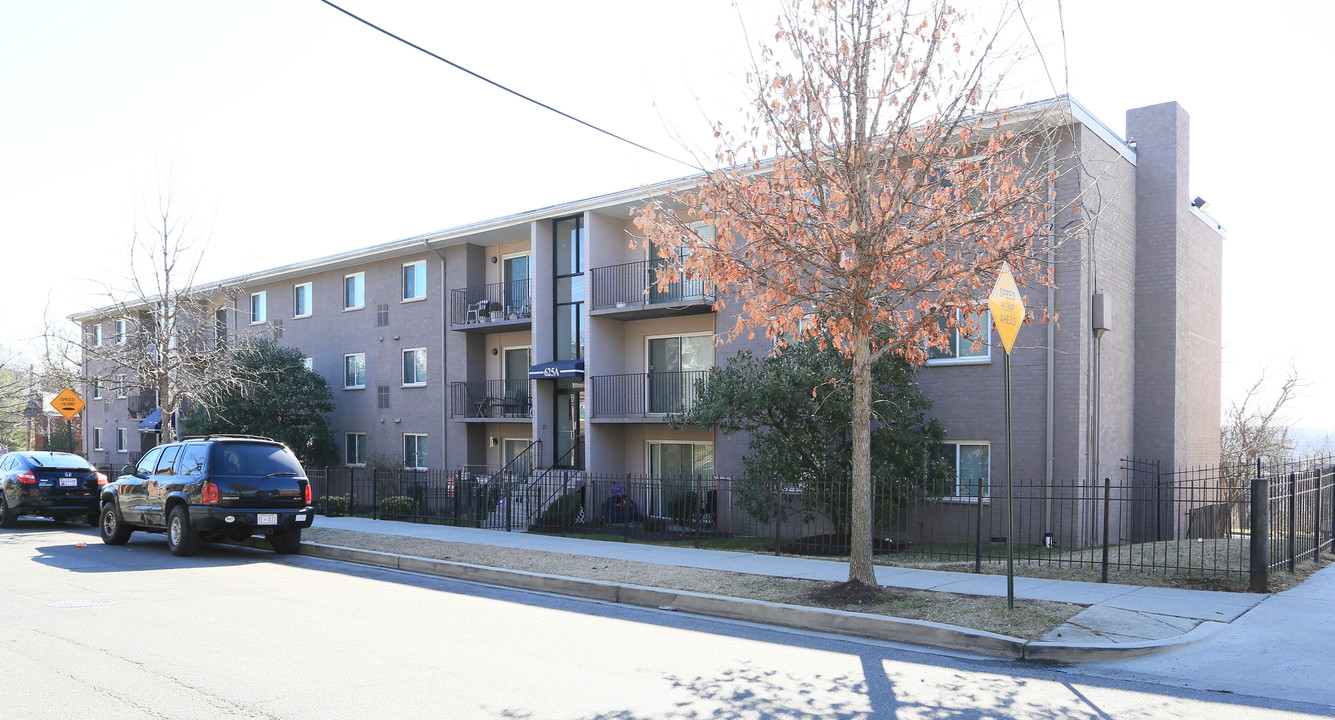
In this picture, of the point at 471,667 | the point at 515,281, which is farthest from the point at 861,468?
the point at 515,281

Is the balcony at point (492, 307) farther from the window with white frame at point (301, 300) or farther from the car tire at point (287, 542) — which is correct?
the car tire at point (287, 542)

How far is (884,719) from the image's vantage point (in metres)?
5.72

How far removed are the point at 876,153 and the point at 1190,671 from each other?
5624mm

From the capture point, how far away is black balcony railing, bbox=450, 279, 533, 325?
2452 centimetres

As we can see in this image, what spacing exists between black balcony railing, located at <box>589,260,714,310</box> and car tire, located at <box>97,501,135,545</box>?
1053 centimetres

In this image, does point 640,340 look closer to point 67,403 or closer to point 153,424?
point 67,403

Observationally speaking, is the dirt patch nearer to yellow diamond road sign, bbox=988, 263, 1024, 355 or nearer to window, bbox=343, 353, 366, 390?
yellow diamond road sign, bbox=988, 263, 1024, 355

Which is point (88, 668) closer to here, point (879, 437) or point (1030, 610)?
point (1030, 610)

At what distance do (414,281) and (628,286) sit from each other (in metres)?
9.08

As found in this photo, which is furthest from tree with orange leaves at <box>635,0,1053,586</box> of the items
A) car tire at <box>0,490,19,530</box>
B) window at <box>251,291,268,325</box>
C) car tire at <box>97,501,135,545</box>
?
window at <box>251,291,268,325</box>

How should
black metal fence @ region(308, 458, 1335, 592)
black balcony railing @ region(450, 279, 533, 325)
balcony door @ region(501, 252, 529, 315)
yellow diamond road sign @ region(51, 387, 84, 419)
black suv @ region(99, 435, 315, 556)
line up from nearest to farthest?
black metal fence @ region(308, 458, 1335, 592) < black suv @ region(99, 435, 315, 556) < yellow diamond road sign @ region(51, 387, 84, 419) < black balcony railing @ region(450, 279, 533, 325) < balcony door @ region(501, 252, 529, 315)

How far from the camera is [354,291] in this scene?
1154 inches

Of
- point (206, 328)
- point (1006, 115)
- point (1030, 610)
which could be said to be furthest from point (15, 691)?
point (206, 328)

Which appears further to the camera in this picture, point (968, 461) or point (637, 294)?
point (637, 294)
